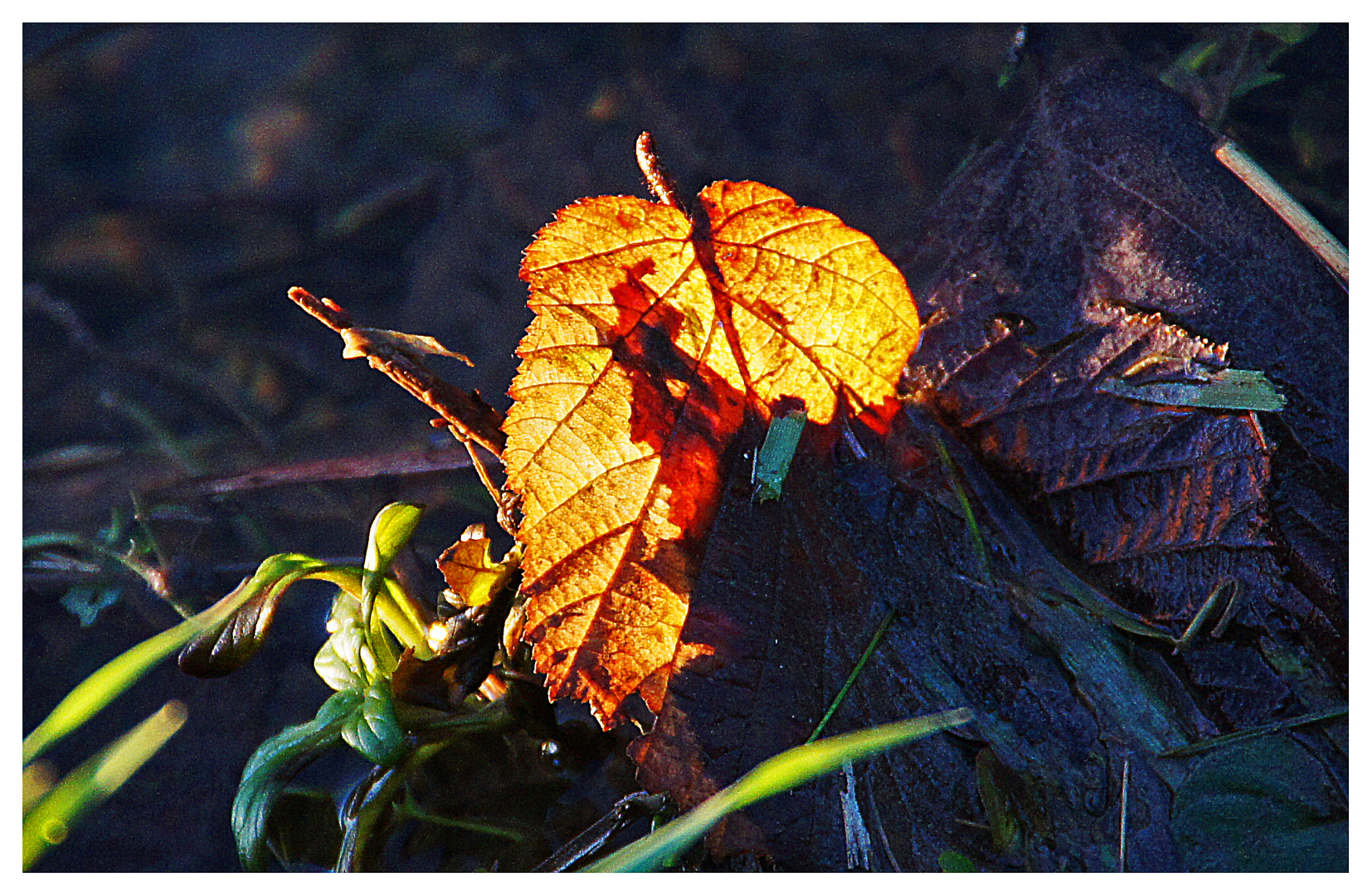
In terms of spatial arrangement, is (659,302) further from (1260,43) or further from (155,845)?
(1260,43)

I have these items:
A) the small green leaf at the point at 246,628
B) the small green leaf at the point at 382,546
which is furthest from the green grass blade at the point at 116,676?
the small green leaf at the point at 382,546

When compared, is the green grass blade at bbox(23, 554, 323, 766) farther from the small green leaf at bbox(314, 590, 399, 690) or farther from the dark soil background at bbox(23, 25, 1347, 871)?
the dark soil background at bbox(23, 25, 1347, 871)

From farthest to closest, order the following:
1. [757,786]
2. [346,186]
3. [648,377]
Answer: [346,186] < [648,377] < [757,786]

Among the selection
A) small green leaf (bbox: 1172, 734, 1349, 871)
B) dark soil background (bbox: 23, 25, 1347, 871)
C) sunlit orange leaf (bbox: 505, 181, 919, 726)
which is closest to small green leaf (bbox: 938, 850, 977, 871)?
small green leaf (bbox: 1172, 734, 1349, 871)

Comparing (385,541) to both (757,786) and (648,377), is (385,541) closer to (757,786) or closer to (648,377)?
(648,377)

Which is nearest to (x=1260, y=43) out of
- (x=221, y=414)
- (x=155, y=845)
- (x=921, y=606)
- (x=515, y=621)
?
(x=921, y=606)

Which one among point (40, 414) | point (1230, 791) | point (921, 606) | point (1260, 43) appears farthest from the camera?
point (1260, 43)

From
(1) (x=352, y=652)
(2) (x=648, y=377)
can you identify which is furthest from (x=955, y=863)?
(1) (x=352, y=652)
